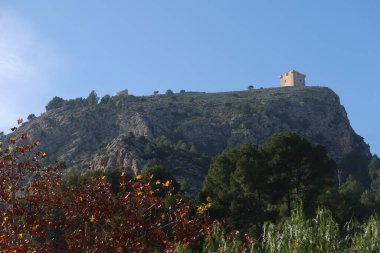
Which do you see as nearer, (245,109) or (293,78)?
(245,109)

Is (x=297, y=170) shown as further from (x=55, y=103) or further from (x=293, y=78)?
(x=293, y=78)

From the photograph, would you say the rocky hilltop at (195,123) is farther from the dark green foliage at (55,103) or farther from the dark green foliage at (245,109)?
the dark green foliage at (55,103)

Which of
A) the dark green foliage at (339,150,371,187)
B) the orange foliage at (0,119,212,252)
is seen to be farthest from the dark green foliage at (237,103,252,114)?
the orange foliage at (0,119,212,252)

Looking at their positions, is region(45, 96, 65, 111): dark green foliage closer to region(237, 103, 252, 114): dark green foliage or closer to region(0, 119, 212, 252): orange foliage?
region(237, 103, 252, 114): dark green foliage

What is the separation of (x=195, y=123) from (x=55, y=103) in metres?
47.7

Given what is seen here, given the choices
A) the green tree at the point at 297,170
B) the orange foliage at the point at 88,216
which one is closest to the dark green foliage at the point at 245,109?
the green tree at the point at 297,170

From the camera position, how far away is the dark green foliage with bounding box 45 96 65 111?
148m

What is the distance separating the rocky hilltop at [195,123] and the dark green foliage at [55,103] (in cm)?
746

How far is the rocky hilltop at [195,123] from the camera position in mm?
114938

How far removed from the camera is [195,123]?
394ft

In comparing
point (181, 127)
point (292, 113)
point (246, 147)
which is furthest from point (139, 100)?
point (246, 147)

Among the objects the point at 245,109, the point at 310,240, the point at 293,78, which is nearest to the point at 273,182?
the point at 310,240

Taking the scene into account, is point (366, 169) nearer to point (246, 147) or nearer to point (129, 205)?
point (246, 147)

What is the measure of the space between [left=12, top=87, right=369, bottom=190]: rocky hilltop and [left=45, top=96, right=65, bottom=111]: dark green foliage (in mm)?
7463
